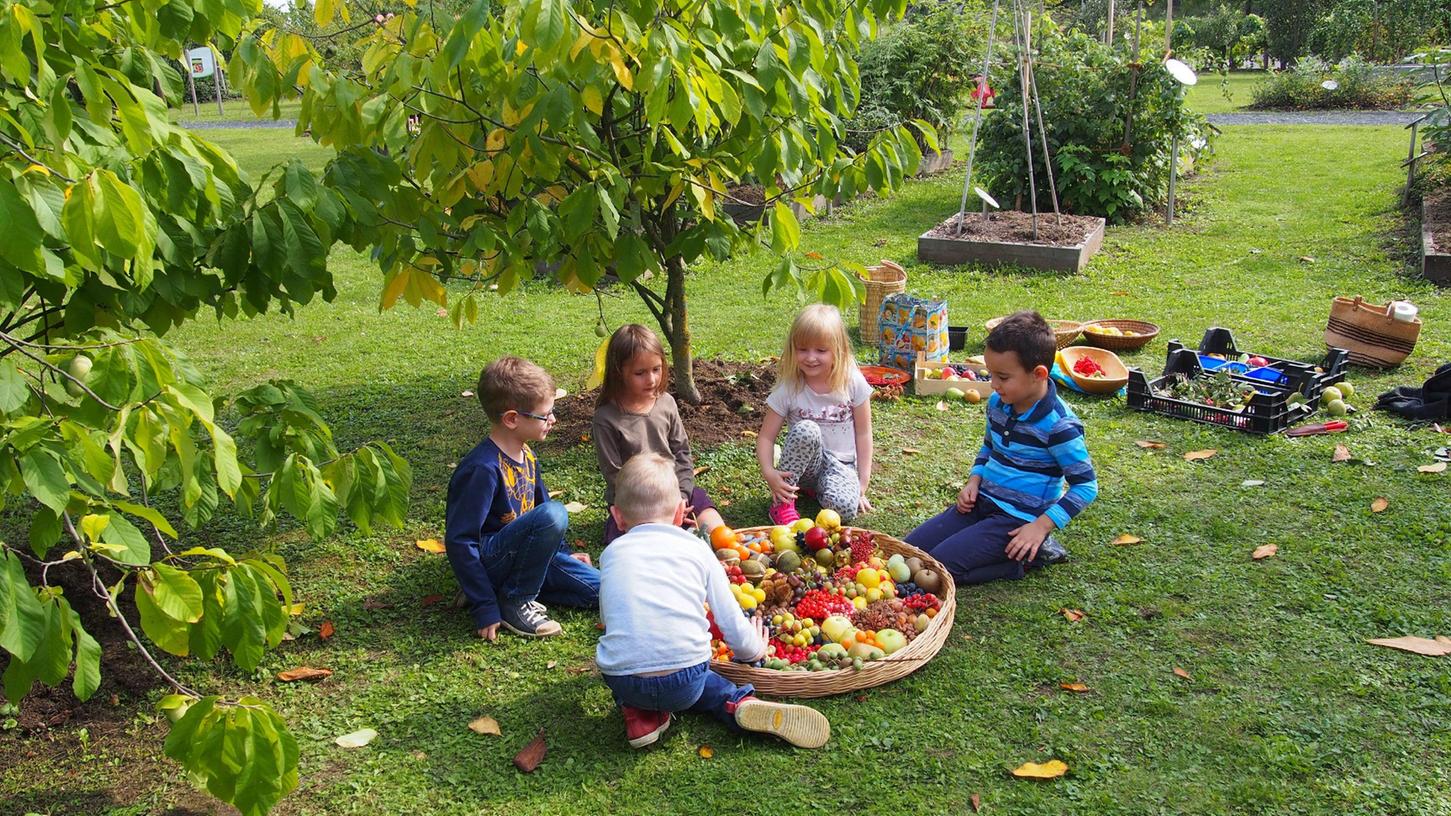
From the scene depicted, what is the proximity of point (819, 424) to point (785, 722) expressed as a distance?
2.00 m

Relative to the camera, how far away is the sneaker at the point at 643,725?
135 inches

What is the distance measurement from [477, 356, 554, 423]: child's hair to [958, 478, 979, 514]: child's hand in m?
1.88

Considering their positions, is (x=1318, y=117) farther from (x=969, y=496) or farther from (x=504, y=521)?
(x=504, y=521)

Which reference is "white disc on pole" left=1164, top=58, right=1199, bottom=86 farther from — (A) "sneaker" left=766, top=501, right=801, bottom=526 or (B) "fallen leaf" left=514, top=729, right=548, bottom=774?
(B) "fallen leaf" left=514, top=729, right=548, bottom=774

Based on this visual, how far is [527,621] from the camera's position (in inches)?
165

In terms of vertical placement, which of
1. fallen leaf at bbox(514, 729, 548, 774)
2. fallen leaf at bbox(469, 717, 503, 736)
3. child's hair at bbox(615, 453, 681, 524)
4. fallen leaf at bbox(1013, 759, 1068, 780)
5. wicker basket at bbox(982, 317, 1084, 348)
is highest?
child's hair at bbox(615, 453, 681, 524)

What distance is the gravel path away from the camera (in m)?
19.6

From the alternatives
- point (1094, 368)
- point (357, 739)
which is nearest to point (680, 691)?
point (357, 739)

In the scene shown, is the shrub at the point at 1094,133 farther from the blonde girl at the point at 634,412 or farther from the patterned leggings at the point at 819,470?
the blonde girl at the point at 634,412

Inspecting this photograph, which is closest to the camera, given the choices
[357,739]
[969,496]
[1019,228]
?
[357,739]

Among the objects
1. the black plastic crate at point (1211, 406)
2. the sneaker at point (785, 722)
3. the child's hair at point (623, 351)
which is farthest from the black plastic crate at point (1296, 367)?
the sneaker at point (785, 722)

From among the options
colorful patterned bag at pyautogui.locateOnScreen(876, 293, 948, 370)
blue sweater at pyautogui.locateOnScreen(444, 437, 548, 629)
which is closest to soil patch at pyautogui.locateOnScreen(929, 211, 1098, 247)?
colorful patterned bag at pyautogui.locateOnScreen(876, 293, 948, 370)

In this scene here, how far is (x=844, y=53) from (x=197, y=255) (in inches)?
122

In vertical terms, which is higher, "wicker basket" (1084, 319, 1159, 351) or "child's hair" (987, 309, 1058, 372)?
"child's hair" (987, 309, 1058, 372)
